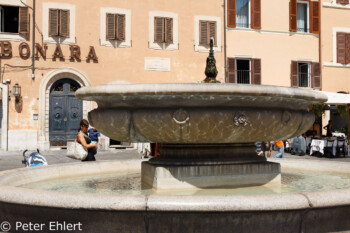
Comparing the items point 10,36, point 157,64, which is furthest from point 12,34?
point 157,64

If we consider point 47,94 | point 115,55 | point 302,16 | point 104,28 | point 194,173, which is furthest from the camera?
point 302,16

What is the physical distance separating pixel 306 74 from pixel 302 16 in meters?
3.09

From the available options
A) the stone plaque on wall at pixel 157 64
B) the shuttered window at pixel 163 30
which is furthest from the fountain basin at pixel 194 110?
the shuttered window at pixel 163 30

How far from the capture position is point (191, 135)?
337 cm

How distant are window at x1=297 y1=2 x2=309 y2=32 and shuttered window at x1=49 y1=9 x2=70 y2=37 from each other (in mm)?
11630

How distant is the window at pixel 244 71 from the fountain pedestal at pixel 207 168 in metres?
15.1

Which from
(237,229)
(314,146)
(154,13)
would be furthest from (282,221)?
(154,13)

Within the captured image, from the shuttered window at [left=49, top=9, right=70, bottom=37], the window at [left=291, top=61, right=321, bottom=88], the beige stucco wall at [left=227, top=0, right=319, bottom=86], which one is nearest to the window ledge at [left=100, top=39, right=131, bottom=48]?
the shuttered window at [left=49, top=9, right=70, bottom=37]

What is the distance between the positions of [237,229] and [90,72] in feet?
49.6

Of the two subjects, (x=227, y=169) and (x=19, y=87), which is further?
(x=19, y=87)

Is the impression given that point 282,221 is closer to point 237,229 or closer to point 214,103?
point 237,229

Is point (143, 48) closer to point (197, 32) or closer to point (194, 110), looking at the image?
point (197, 32)

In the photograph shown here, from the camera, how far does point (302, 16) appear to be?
2078 centimetres

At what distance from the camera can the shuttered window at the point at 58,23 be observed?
16.5 m
